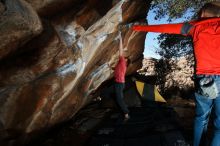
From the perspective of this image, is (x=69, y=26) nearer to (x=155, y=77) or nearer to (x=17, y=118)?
(x=17, y=118)

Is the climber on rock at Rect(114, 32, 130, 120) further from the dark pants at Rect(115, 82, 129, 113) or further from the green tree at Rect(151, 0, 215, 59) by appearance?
the green tree at Rect(151, 0, 215, 59)

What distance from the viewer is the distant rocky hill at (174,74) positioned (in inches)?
674

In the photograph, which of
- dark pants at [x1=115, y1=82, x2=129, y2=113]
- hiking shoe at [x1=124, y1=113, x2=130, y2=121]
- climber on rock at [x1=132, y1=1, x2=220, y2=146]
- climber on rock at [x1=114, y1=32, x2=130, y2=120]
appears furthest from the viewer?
dark pants at [x1=115, y1=82, x2=129, y2=113]

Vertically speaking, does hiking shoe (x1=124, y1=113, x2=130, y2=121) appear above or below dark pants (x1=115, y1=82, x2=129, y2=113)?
below

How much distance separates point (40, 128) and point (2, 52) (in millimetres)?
2813

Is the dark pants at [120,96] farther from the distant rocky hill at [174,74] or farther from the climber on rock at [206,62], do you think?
the distant rocky hill at [174,74]

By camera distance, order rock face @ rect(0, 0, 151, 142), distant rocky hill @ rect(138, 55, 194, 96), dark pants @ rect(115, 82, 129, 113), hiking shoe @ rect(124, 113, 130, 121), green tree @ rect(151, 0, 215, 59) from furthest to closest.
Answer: distant rocky hill @ rect(138, 55, 194, 96)
green tree @ rect(151, 0, 215, 59)
dark pants @ rect(115, 82, 129, 113)
hiking shoe @ rect(124, 113, 130, 121)
rock face @ rect(0, 0, 151, 142)

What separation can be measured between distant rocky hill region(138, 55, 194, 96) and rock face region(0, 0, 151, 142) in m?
7.51

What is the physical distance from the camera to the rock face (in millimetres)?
6727

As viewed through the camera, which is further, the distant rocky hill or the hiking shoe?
the distant rocky hill

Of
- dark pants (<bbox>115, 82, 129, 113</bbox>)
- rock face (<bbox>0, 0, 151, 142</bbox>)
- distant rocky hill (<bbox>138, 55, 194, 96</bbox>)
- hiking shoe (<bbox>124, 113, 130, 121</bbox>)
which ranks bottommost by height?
distant rocky hill (<bbox>138, 55, 194, 96</bbox>)

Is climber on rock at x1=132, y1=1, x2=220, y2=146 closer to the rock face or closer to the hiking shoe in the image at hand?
the rock face

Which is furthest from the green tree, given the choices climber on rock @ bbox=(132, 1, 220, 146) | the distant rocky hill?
climber on rock @ bbox=(132, 1, 220, 146)

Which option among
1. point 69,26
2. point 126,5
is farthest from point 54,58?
point 126,5
